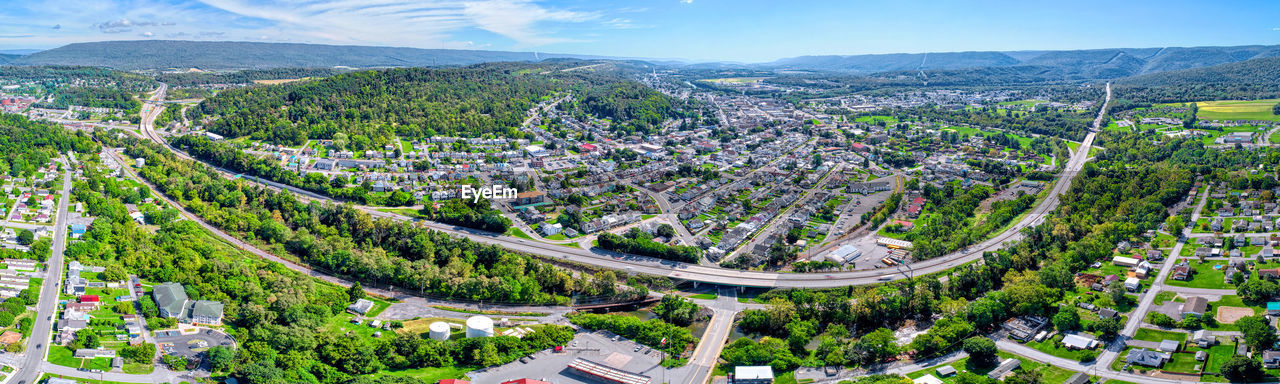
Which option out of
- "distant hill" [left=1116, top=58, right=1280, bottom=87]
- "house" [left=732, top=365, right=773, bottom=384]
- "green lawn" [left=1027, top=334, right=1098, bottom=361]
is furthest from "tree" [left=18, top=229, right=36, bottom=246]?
"distant hill" [left=1116, top=58, right=1280, bottom=87]

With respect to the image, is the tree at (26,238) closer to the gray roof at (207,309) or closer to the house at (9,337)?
the house at (9,337)

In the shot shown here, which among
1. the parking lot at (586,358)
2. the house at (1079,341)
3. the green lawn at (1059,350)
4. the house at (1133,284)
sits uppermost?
the house at (1133,284)

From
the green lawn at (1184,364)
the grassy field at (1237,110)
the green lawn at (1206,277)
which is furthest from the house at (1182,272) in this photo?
the grassy field at (1237,110)

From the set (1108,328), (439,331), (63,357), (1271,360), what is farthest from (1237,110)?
(63,357)

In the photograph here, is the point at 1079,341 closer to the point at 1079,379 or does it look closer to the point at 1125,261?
the point at 1079,379

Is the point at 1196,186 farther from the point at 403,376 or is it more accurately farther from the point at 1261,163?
the point at 403,376

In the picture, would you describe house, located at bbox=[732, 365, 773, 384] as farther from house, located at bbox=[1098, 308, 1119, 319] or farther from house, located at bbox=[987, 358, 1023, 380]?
house, located at bbox=[1098, 308, 1119, 319]
